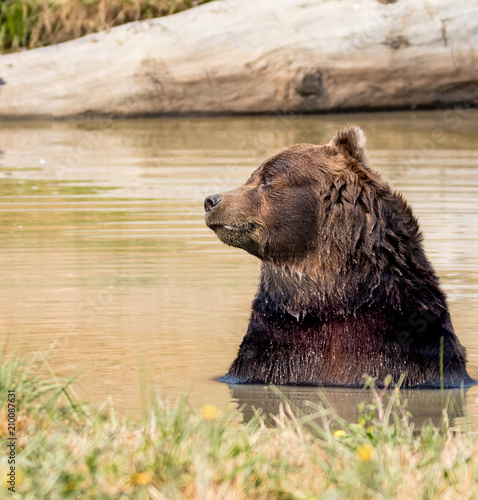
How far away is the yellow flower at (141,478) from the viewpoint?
3652 millimetres

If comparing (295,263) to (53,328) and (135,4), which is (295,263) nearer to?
(53,328)

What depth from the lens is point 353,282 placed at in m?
5.98

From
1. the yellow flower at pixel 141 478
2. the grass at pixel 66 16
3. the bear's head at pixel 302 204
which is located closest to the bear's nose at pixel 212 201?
the bear's head at pixel 302 204

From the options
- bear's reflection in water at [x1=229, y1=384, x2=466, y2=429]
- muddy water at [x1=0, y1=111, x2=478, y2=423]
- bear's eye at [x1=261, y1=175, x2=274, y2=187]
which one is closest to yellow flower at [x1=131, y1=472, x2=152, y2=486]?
muddy water at [x1=0, y1=111, x2=478, y2=423]

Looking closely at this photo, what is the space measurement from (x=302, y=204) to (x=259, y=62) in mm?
10048

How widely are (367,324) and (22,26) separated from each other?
1521 cm

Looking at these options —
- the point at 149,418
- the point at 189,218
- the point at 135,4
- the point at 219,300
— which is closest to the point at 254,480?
the point at 149,418

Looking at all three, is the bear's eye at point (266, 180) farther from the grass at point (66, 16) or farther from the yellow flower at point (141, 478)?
the grass at point (66, 16)

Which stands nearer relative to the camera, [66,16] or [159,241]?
[159,241]

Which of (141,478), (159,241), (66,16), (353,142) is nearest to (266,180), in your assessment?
(353,142)

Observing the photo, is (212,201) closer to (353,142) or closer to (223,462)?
(353,142)

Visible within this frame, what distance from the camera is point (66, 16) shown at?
19.1 metres

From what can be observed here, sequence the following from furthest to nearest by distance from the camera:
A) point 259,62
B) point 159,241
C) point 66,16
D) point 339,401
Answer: point 66,16, point 259,62, point 159,241, point 339,401

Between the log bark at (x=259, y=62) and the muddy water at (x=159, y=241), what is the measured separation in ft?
1.45
